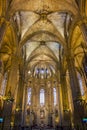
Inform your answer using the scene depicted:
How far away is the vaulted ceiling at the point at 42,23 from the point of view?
1307 cm

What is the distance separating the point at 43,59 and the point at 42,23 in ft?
34.7

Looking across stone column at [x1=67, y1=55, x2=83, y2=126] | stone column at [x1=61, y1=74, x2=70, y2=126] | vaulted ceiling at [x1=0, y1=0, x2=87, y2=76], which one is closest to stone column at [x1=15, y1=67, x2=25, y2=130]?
vaulted ceiling at [x1=0, y1=0, x2=87, y2=76]

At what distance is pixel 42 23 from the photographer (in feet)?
59.5

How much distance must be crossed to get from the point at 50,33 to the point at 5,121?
41.2 feet

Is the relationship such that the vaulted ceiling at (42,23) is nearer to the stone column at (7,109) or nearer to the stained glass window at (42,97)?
the stone column at (7,109)

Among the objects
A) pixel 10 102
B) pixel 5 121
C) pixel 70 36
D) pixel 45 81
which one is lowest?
pixel 5 121

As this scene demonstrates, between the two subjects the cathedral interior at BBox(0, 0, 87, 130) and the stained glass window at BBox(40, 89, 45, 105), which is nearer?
the cathedral interior at BBox(0, 0, 87, 130)

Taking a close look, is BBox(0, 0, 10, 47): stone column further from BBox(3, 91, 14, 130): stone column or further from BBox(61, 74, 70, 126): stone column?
BBox(61, 74, 70, 126): stone column

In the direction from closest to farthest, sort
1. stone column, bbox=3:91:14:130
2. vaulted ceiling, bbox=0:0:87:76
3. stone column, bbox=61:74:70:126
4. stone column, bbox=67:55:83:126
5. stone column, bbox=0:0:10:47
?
stone column, bbox=0:0:10:47, stone column, bbox=3:91:14:130, stone column, bbox=67:55:83:126, vaulted ceiling, bbox=0:0:87:76, stone column, bbox=61:74:70:126

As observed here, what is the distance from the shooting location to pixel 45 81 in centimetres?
3070

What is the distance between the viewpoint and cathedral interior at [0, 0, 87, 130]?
41.7 ft

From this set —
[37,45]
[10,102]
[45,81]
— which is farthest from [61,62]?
[10,102]

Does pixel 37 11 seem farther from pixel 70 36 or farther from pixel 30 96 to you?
pixel 30 96

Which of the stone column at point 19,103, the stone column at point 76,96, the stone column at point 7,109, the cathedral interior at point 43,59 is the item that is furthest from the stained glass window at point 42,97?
the stone column at point 7,109
